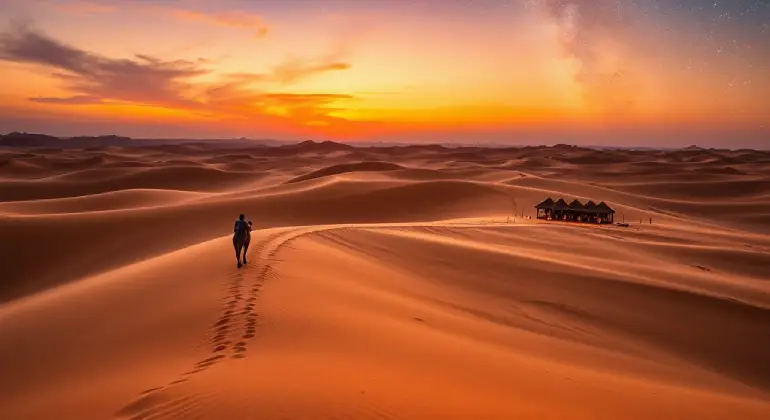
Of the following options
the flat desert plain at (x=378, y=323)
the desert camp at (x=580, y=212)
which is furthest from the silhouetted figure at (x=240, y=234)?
the desert camp at (x=580, y=212)

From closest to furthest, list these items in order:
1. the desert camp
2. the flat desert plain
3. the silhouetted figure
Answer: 1. the flat desert plain
2. the silhouetted figure
3. the desert camp

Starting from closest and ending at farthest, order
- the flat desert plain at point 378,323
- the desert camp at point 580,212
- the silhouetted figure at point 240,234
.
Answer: the flat desert plain at point 378,323 < the silhouetted figure at point 240,234 < the desert camp at point 580,212

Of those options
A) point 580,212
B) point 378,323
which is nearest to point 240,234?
point 378,323

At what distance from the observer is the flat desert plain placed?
17.6 feet

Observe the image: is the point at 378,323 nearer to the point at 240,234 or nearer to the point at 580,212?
the point at 240,234

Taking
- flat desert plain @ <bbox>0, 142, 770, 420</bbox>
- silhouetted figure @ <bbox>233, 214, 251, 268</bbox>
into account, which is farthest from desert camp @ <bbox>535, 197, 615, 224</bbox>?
silhouetted figure @ <bbox>233, 214, 251, 268</bbox>

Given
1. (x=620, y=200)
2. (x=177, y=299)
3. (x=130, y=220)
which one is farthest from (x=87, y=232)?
(x=620, y=200)

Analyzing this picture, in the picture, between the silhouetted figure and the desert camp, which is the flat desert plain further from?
the desert camp

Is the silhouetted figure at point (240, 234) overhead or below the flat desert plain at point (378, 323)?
overhead

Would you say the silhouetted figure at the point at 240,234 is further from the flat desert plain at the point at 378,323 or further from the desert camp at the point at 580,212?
the desert camp at the point at 580,212

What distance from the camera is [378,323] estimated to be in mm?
8047

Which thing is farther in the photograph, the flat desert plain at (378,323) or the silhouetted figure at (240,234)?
the silhouetted figure at (240,234)

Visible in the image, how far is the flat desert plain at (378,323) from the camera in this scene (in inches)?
211

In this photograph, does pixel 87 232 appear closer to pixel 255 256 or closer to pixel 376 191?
pixel 255 256
